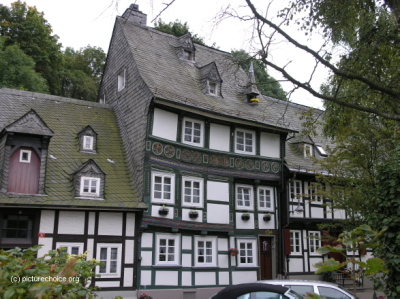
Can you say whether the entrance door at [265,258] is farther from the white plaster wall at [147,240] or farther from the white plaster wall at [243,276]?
the white plaster wall at [147,240]

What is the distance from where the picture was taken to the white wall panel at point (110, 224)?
621 inches

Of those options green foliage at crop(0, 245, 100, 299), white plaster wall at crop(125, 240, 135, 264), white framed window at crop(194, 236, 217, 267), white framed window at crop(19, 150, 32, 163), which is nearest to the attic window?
white framed window at crop(194, 236, 217, 267)

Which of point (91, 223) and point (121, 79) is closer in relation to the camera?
point (91, 223)

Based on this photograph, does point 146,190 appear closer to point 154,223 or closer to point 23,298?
point 154,223

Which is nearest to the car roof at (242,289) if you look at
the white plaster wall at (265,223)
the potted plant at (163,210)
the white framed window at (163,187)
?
the potted plant at (163,210)

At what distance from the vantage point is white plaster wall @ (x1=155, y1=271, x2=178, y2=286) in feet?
53.6

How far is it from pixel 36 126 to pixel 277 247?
1146cm

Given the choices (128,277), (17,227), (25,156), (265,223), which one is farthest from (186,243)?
(25,156)

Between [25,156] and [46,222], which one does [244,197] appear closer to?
[46,222]

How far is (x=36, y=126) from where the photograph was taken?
1539 cm

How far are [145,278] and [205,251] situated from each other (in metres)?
3.02

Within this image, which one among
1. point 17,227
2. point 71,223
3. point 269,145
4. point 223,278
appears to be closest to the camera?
point 17,227

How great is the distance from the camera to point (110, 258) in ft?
51.5

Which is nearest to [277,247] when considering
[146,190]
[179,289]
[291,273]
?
[291,273]
